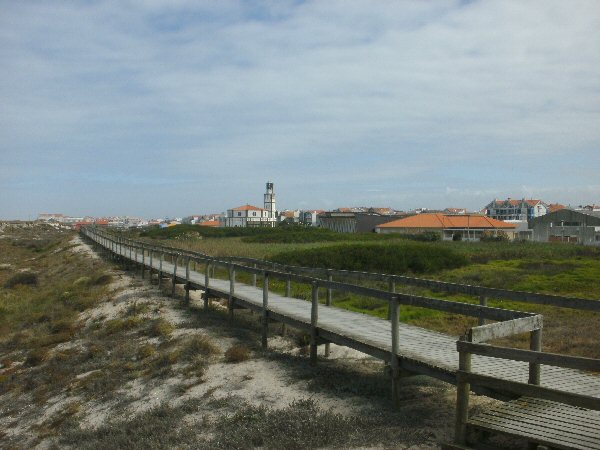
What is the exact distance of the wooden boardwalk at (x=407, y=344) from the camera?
652 cm

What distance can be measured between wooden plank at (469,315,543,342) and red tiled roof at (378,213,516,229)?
73.6 metres

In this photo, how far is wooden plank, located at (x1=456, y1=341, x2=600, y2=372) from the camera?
4613 mm

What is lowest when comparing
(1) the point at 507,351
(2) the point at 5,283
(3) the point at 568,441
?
(2) the point at 5,283

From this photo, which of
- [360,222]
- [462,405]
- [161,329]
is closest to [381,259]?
[161,329]

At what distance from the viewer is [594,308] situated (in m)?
6.82

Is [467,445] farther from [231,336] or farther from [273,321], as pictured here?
[231,336]

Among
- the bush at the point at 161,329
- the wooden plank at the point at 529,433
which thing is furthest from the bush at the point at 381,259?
the wooden plank at the point at 529,433

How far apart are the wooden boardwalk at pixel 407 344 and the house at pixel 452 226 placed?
6321cm

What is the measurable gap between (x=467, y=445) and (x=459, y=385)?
1.80 feet

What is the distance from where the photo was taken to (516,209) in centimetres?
15375

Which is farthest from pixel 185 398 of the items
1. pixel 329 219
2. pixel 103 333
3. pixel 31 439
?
pixel 329 219

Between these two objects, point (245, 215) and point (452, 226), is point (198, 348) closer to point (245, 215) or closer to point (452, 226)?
point (452, 226)

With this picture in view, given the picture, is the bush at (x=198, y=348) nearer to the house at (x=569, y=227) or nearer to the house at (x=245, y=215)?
the house at (x=569, y=227)

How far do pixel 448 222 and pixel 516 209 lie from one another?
3177 inches
